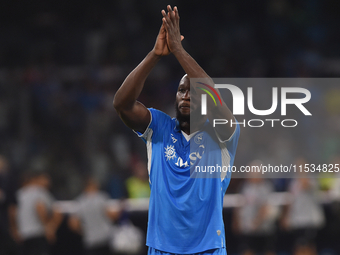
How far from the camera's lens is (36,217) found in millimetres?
7059

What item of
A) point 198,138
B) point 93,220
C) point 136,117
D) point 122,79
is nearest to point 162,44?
point 136,117

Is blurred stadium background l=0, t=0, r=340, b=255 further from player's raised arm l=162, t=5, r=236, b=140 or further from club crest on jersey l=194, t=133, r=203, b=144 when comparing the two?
player's raised arm l=162, t=5, r=236, b=140

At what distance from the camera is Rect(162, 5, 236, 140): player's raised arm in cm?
295

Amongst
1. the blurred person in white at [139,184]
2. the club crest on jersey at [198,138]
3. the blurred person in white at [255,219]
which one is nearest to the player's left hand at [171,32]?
the club crest on jersey at [198,138]

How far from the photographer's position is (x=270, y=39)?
35.2 ft

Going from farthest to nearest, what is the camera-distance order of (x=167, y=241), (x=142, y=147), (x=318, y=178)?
1. (x=142, y=147)
2. (x=318, y=178)
3. (x=167, y=241)

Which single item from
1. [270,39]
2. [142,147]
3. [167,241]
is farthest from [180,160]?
[270,39]

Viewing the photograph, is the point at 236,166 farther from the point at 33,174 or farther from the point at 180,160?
the point at 180,160

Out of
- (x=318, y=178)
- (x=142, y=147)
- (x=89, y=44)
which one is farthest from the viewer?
(x=89, y=44)

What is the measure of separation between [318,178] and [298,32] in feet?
14.7

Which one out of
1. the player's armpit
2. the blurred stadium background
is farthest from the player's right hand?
the blurred stadium background

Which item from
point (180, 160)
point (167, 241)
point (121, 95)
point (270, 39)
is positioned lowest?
point (167, 241)

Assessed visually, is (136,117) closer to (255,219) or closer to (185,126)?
(185,126)

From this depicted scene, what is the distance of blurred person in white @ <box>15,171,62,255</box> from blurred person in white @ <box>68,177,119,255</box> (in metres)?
0.40
